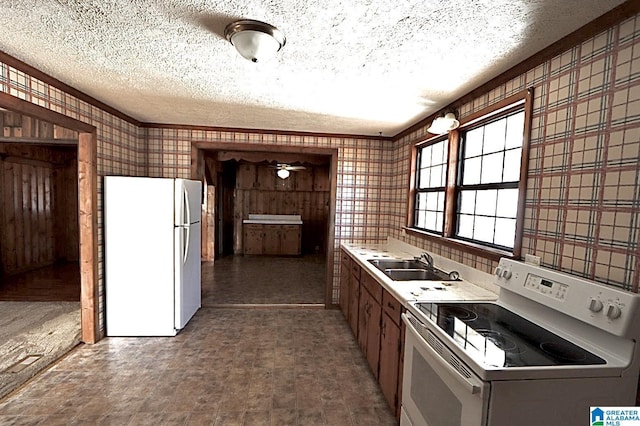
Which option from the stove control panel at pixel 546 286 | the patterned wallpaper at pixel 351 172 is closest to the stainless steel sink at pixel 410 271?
the stove control panel at pixel 546 286

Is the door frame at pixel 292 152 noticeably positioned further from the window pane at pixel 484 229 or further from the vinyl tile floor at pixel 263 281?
the window pane at pixel 484 229

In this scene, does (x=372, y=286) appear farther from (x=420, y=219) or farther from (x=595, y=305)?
(x=595, y=305)

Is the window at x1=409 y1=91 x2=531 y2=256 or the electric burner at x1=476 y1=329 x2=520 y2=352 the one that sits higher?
the window at x1=409 y1=91 x2=531 y2=256

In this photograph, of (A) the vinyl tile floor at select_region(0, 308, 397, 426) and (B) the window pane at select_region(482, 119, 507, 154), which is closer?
(A) the vinyl tile floor at select_region(0, 308, 397, 426)

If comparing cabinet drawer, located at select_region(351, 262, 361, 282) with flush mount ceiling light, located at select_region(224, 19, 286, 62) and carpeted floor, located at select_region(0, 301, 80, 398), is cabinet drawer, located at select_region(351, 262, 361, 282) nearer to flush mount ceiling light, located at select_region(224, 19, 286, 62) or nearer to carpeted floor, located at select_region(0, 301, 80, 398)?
flush mount ceiling light, located at select_region(224, 19, 286, 62)

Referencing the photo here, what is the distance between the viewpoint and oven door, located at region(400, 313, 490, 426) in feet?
3.67

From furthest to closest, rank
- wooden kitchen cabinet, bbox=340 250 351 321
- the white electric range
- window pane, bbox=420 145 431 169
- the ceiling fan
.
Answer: the ceiling fan, wooden kitchen cabinet, bbox=340 250 351 321, window pane, bbox=420 145 431 169, the white electric range

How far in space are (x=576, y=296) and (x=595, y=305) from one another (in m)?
0.09

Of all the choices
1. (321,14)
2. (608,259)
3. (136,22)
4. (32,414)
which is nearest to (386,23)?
(321,14)

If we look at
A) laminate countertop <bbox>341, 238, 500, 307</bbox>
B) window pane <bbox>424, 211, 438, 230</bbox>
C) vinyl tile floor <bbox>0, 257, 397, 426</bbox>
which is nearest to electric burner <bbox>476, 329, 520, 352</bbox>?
laminate countertop <bbox>341, 238, 500, 307</bbox>

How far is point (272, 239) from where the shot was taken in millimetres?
7801

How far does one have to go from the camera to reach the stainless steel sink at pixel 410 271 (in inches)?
98.5

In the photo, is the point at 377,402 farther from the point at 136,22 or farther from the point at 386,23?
the point at 136,22

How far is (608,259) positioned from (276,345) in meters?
2.65
